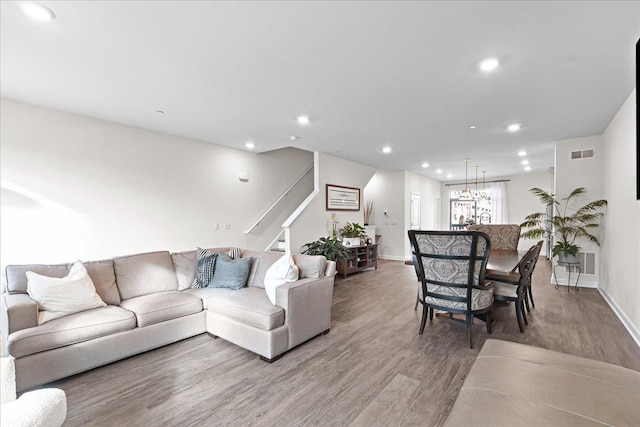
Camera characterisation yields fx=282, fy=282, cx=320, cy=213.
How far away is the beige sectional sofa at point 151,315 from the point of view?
6.88ft

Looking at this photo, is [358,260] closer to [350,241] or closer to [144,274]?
[350,241]

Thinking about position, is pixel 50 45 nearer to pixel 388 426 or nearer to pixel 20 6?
pixel 20 6

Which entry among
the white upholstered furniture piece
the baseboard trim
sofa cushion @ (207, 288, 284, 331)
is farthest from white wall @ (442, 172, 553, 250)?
the white upholstered furniture piece

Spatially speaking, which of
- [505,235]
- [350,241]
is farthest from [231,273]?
[505,235]

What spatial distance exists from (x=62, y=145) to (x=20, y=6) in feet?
7.20

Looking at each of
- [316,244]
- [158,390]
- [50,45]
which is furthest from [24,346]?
[316,244]

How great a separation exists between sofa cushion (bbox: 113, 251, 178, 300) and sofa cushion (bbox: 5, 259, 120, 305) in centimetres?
8

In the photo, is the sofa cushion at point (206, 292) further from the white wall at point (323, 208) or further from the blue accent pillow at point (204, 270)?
the white wall at point (323, 208)

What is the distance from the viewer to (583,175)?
15.4 feet

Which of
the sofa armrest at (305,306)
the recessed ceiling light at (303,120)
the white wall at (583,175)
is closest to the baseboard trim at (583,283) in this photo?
the white wall at (583,175)

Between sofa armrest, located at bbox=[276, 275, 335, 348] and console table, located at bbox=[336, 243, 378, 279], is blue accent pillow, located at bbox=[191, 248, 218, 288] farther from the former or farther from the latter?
console table, located at bbox=[336, 243, 378, 279]

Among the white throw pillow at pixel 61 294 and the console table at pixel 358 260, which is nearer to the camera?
the white throw pillow at pixel 61 294

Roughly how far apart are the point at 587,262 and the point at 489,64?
437 cm

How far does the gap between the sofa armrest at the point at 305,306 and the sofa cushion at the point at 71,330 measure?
1.39m
